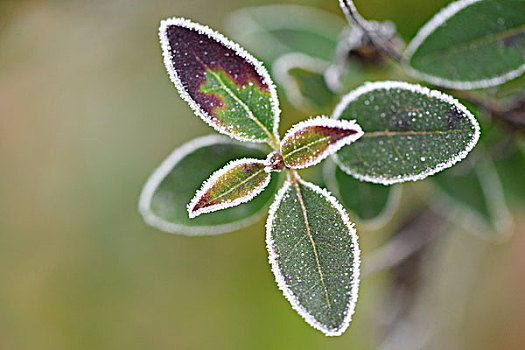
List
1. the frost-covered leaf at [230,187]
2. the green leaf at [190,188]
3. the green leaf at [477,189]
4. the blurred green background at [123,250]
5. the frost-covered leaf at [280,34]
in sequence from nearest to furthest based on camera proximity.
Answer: the frost-covered leaf at [230,187]
the green leaf at [190,188]
the green leaf at [477,189]
the frost-covered leaf at [280,34]
the blurred green background at [123,250]

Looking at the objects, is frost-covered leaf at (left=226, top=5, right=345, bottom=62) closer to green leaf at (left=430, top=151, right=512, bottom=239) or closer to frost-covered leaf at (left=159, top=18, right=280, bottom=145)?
green leaf at (left=430, top=151, right=512, bottom=239)

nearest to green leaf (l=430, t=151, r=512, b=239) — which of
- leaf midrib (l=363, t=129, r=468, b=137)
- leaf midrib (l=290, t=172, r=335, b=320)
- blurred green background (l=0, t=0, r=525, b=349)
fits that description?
leaf midrib (l=363, t=129, r=468, b=137)

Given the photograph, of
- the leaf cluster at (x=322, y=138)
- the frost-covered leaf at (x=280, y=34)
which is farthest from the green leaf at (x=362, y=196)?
the frost-covered leaf at (x=280, y=34)

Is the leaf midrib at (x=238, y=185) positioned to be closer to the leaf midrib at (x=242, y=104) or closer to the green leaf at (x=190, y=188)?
the leaf midrib at (x=242, y=104)

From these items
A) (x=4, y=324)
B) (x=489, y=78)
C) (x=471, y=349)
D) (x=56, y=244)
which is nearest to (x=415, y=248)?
(x=489, y=78)

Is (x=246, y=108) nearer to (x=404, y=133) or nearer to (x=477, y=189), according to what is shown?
(x=404, y=133)

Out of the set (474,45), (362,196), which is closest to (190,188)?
(362,196)
